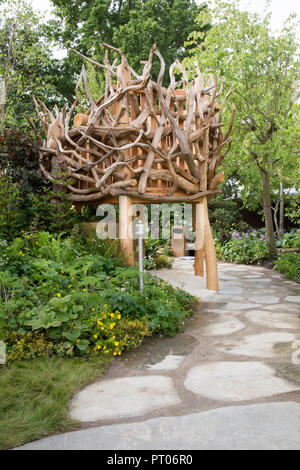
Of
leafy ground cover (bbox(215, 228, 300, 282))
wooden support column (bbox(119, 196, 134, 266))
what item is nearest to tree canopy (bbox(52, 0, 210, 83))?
leafy ground cover (bbox(215, 228, 300, 282))

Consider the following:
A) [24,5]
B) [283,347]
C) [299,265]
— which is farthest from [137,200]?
[24,5]

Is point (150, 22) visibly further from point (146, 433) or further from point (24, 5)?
point (146, 433)

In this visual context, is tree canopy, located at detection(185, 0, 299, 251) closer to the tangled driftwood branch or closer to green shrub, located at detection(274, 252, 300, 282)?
green shrub, located at detection(274, 252, 300, 282)

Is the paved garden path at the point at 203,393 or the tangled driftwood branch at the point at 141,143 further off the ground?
the tangled driftwood branch at the point at 141,143

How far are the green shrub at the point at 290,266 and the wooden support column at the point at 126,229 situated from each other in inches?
163

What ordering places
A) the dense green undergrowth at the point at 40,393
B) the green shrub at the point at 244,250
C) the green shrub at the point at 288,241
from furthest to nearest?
the green shrub at the point at 288,241 < the green shrub at the point at 244,250 < the dense green undergrowth at the point at 40,393

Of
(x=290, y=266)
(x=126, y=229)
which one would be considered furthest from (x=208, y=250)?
(x=290, y=266)

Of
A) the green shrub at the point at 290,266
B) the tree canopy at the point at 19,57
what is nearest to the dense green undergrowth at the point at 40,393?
the green shrub at the point at 290,266

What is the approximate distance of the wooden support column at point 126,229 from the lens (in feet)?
21.0

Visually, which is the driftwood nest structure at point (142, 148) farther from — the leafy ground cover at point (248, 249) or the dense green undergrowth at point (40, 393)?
the leafy ground cover at point (248, 249)

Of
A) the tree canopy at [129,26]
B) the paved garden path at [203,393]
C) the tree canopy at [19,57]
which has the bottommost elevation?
the paved garden path at [203,393]

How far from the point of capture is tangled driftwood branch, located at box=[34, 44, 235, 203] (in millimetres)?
6328

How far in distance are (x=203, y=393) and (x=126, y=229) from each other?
3.73 metres
